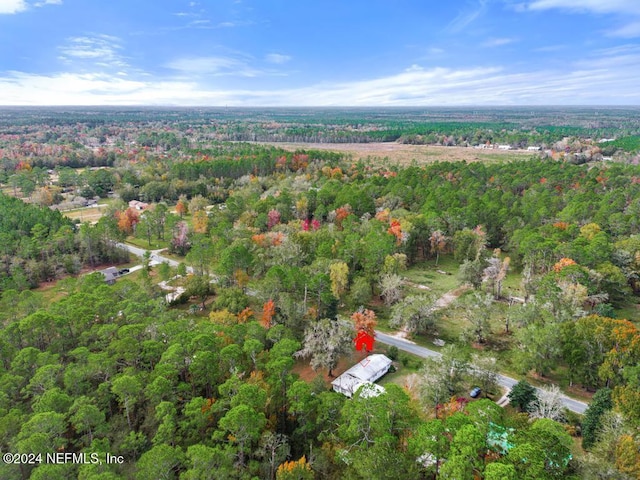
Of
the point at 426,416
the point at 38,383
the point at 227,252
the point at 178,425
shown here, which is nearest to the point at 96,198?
the point at 227,252

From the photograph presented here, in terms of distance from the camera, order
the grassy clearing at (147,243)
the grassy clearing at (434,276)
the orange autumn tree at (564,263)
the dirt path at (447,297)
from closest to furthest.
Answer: the orange autumn tree at (564,263)
the dirt path at (447,297)
the grassy clearing at (434,276)
the grassy clearing at (147,243)

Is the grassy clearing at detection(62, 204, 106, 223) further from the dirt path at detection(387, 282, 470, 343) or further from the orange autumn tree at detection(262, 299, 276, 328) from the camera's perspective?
the dirt path at detection(387, 282, 470, 343)

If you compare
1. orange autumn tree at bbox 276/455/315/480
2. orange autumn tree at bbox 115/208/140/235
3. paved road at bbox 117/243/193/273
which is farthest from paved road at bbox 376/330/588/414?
orange autumn tree at bbox 115/208/140/235

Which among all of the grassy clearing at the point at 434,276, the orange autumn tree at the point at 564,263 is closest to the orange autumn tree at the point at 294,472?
the grassy clearing at the point at 434,276

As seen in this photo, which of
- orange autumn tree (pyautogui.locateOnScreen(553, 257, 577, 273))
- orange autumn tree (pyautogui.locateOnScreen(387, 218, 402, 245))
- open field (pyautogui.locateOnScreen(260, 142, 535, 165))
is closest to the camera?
orange autumn tree (pyautogui.locateOnScreen(553, 257, 577, 273))

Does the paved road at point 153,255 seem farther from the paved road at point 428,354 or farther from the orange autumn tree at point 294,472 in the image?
the orange autumn tree at point 294,472

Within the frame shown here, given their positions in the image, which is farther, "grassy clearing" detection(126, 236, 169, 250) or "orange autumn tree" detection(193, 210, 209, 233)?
"grassy clearing" detection(126, 236, 169, 250)

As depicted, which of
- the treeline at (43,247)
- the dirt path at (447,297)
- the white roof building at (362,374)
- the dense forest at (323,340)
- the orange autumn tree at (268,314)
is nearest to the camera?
the dense forest at (323,340)
